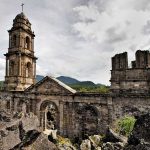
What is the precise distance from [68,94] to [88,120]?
4.13m

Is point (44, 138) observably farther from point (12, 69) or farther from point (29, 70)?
point (29, 70)

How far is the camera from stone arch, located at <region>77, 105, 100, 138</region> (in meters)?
26.5

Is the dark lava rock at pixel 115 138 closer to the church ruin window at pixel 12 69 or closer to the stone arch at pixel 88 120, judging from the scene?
Result: the stone arch at pixel 88 120

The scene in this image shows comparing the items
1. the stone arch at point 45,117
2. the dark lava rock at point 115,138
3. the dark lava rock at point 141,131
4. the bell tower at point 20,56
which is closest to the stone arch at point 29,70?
the bell tower at point 20,56

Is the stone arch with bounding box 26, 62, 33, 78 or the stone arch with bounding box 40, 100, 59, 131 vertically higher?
the stone arch with bounding box 26, 62, 33, 78

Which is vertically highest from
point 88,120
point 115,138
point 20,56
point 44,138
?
point 20,56

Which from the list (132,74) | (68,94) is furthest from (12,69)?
(132,74)

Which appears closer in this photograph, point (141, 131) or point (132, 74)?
point (141, 131)

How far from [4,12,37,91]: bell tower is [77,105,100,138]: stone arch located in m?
11.2

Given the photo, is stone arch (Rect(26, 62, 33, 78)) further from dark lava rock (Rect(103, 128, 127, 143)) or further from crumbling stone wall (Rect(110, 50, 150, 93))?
dark lava rock (Rect(103, 128, 127, 143))

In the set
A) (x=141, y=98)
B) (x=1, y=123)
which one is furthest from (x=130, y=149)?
(x=141, y=98)

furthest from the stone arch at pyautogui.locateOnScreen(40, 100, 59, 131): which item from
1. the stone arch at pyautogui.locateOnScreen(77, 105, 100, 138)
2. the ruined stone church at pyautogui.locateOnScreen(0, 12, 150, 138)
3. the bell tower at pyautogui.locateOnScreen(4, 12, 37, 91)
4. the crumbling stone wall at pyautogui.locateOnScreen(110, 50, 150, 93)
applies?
the crumbling stone wall at pyautogui.locateOnScreen(110, 50, 150, 93)

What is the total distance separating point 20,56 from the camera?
33250 mm

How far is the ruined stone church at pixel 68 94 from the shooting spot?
915 inches
